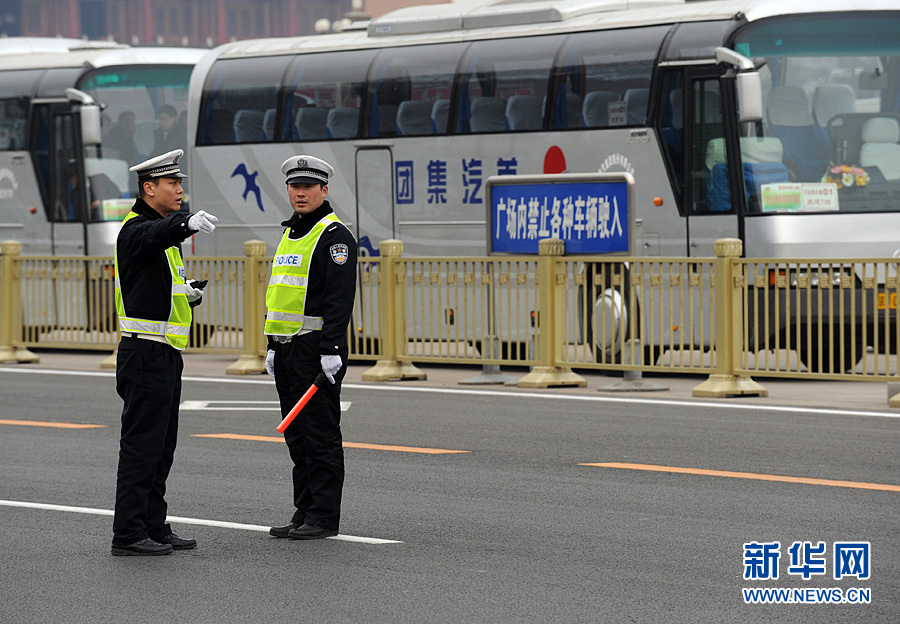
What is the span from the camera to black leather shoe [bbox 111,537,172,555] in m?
7.52

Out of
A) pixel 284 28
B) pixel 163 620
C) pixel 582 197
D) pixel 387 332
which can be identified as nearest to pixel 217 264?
pixel 387 332

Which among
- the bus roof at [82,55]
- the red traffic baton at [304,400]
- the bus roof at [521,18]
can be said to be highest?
the bus roof at [82,55]

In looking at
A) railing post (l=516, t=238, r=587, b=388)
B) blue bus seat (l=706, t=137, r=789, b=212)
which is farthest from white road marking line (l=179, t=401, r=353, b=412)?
blue bus seat (l=706, t=137, r=789, b=212)

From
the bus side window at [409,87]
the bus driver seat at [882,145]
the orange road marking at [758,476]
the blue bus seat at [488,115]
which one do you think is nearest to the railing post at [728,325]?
the bus driver seat at [882,145]

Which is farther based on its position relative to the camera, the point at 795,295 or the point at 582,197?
the point at 582,197

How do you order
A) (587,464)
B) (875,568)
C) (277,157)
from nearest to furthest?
1. (875,568)
2. (587,464)
3. (277,157)

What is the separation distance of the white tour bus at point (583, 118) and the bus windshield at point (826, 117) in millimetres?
15

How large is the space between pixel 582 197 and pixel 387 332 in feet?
7.70

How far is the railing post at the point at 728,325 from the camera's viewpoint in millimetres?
13617

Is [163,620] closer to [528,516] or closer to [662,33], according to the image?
[528,516]

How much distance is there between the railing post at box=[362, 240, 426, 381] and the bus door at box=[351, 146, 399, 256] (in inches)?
104

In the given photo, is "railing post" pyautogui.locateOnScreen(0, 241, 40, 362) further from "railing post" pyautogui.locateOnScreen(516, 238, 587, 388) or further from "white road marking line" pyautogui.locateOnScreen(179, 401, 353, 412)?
"railing post" pyautogui.locateOnScreen(516, 238, 587, 388)

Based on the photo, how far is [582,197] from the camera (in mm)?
15219

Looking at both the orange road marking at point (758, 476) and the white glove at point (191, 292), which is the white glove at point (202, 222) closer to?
the white glove at point (191, 292)
